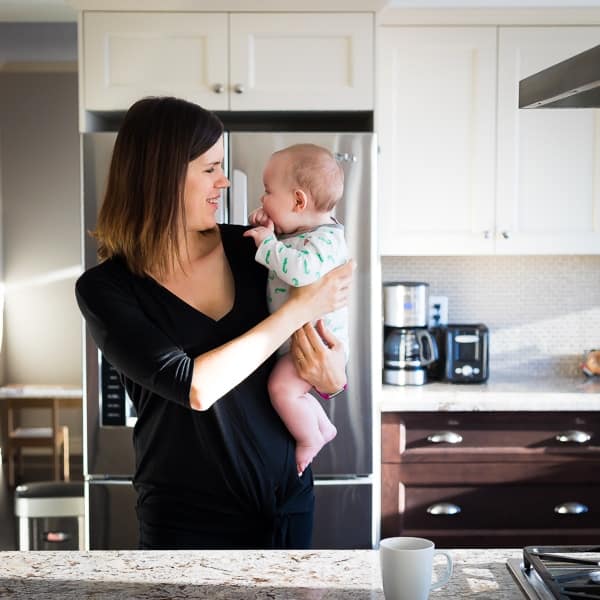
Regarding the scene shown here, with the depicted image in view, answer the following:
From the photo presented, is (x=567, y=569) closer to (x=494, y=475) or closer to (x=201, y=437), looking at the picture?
(x=201, y=437)

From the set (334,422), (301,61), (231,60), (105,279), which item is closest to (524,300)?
(334,422)

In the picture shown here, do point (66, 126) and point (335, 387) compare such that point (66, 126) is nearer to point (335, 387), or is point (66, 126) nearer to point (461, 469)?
point (461, 469)

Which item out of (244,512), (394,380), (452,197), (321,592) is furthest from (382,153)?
(321,592)

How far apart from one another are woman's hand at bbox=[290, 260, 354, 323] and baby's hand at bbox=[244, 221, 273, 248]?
0.38ft

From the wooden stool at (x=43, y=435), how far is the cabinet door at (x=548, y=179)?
183 centimetres

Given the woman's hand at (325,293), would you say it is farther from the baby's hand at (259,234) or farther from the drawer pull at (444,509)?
the drawer pull at (444,509)

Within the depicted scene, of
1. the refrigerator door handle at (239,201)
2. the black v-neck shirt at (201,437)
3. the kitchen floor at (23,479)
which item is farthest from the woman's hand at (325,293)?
the kitchen floor at (23,479)

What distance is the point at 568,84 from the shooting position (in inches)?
55.1

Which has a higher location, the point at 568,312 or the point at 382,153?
the point at 382,153

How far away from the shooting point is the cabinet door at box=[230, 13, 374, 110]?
3166 mm

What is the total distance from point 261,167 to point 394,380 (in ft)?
3.08

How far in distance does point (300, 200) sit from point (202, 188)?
Result: 0.34 meters

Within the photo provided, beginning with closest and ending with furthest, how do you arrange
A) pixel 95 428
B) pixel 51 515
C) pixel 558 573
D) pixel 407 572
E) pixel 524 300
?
pixel 407 572 < pixel 558 573 < pixel 95 428 < pixel 51 515 < pixel 524 300

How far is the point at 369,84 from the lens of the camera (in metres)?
3.17
